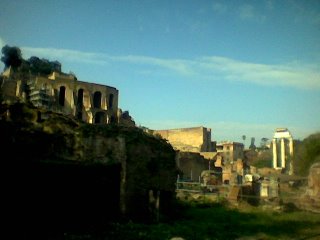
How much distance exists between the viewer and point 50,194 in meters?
11.4

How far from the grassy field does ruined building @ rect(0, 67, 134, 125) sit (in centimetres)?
3302

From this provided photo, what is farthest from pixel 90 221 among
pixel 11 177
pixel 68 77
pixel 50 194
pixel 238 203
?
pixel 68 77

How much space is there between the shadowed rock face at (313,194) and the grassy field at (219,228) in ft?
8.83

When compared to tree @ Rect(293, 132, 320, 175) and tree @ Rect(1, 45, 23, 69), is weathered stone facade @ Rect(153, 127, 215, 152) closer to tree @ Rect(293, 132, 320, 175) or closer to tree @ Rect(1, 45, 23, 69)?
tree @ Rect(293, 132, 320, 175)

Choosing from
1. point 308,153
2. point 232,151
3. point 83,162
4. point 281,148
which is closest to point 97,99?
point 232,151

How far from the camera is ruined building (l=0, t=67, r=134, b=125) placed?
158 ft

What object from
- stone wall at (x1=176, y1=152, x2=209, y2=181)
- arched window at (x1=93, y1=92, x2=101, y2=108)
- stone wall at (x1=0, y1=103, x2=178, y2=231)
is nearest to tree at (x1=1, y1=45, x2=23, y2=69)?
arched window at (x1=93, y1=92, x2=101, y2=108)

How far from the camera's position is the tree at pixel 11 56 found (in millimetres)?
61144

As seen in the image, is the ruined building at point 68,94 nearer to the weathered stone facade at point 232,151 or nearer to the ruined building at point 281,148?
the weathered stone facade at point 232,151

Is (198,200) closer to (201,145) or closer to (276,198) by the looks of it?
(276,198)

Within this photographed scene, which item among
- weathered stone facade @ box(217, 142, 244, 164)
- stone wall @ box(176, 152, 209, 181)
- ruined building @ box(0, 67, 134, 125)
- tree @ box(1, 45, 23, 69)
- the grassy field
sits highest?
tree @ box(1, 45, 23, 69)

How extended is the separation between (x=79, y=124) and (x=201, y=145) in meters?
50.3

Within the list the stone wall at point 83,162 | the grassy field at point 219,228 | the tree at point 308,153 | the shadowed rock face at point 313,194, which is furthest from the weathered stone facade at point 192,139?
the stone wall at point 83,162

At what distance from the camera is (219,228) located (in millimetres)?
13109
